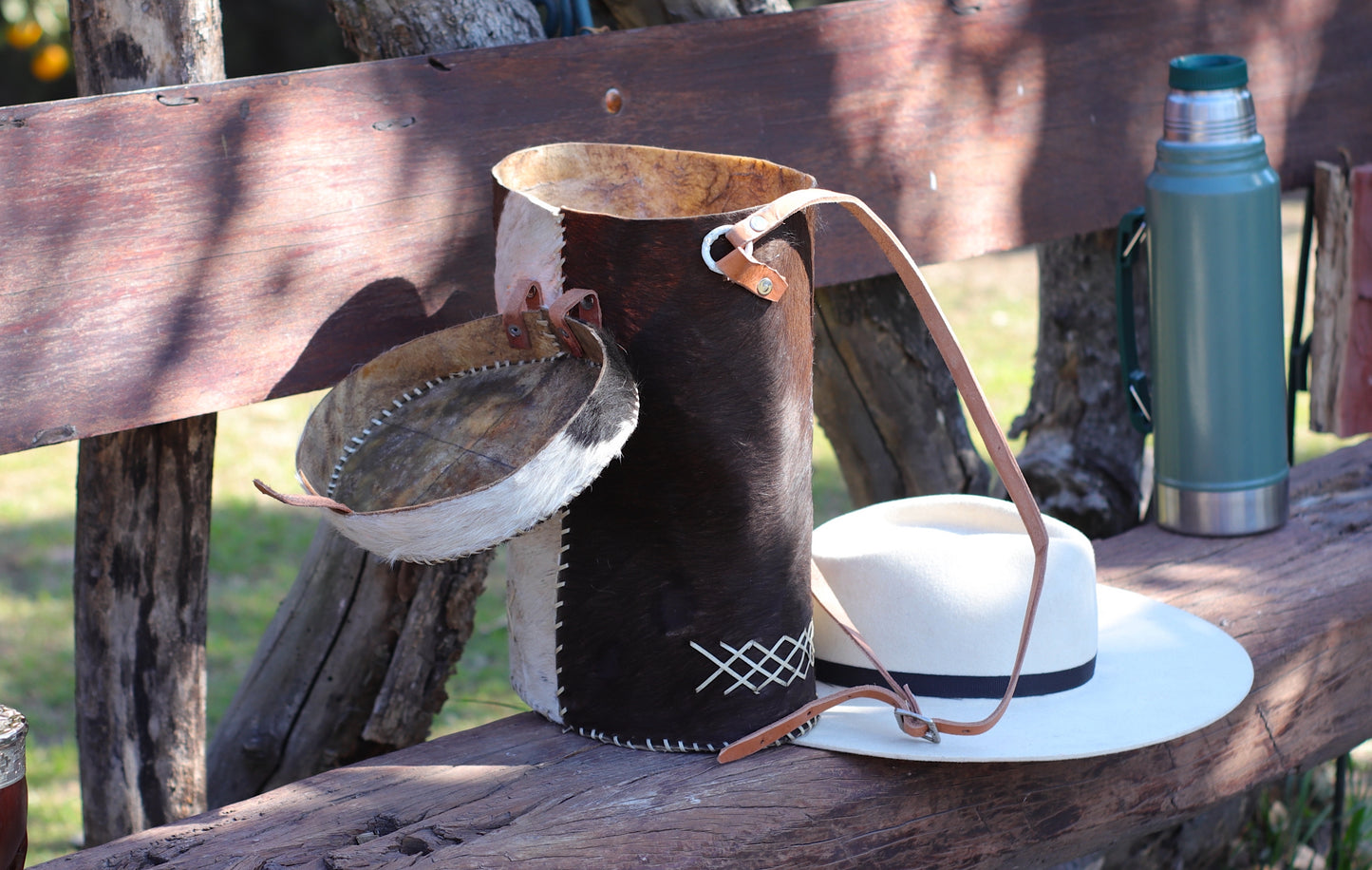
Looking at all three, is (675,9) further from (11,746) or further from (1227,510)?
(11,746)

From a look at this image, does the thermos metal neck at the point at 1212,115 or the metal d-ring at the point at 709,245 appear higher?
the metal d-ring at the point at 709,245

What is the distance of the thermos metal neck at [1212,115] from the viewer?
183 centimetres

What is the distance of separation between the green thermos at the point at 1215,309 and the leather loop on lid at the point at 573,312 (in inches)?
39.6

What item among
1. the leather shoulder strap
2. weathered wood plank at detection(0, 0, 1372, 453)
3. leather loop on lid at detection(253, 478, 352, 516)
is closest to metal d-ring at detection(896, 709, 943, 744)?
the leather shoulder strap

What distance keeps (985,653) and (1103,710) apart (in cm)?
14

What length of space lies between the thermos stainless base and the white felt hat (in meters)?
0.49

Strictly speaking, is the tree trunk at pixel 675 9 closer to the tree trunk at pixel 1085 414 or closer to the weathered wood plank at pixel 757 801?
the tree trunk at pixel 1085 414

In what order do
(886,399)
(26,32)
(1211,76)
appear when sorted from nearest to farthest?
1. (1211,76)
2. (886,399)
3. (26,32)

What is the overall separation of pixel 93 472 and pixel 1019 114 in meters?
1.42

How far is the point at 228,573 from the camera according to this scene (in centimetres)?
388

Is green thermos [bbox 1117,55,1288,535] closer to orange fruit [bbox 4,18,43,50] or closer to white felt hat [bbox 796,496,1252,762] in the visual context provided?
white felt hat [bbox 796,496,1252,762]

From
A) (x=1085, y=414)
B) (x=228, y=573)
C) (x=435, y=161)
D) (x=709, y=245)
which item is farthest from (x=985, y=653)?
(x=228, y=573)

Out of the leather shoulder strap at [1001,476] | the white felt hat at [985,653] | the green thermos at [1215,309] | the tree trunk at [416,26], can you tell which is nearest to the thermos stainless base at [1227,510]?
the green thermos at [1215,309]

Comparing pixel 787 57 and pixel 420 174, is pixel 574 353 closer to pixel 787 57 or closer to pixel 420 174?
pixel 420 174
